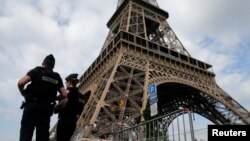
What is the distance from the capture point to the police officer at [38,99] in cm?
439

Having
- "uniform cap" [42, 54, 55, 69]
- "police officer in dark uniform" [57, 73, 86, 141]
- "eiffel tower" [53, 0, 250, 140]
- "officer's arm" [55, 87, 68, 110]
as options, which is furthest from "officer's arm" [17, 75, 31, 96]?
"eiffel tower" [53, 0, 250, 140]

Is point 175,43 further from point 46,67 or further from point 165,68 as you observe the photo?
point 46,67

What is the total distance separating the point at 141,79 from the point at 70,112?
18.4m

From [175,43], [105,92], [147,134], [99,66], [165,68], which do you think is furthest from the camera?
[175,43]

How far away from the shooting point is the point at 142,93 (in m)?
22.0

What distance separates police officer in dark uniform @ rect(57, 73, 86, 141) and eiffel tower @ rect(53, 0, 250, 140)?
12169 millimetres

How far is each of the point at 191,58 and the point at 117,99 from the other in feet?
41.9

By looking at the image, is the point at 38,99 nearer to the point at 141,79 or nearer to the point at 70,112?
the point at 70,112

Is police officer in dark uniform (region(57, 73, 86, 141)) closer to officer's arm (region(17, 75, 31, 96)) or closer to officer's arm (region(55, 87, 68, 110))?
officer's arm (region(55, 87, 68, 110))

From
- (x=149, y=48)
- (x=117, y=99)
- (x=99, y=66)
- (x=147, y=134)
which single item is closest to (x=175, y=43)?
(x=149, y=48)

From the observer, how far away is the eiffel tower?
19766 mm

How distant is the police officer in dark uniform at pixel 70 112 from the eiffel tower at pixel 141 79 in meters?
12.2

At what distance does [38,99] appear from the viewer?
4516 mm

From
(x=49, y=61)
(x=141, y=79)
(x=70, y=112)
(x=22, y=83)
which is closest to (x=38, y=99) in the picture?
(x=22, y=83)
